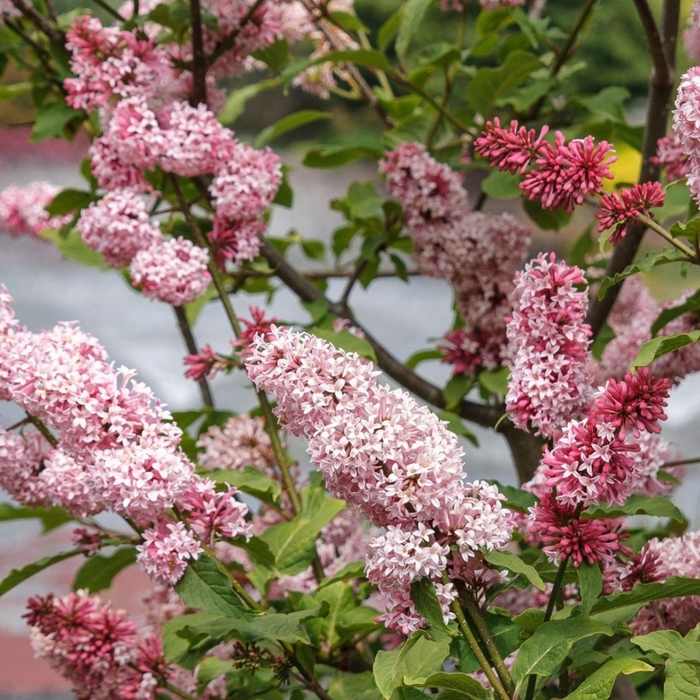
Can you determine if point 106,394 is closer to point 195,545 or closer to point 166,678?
point 195,545

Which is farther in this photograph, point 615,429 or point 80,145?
point 80,145

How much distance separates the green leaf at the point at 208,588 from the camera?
60 cm

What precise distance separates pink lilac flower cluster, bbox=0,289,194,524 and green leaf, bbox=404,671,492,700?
0.19m

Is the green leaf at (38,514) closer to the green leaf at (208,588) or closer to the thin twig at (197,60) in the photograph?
the green leaf at (208,588)

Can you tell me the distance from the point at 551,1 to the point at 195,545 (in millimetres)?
1997

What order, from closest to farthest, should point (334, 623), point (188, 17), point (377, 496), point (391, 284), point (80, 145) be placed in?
point (377, 496) < point (334, 623) < point (188, 17) < point (80, 145) < point (391, 284)

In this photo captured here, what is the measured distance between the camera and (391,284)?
2.85m

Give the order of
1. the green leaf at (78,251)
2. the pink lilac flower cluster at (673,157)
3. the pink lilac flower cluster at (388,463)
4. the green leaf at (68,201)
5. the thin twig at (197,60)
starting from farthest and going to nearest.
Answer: the green leaf at (78,251), the green leaf at (68,201), the thin twig at (197,60), the pink lilac flower cluster at (673,157), the pink lilac flower cluster at (388,463)

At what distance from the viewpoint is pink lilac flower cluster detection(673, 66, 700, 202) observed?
49 cm

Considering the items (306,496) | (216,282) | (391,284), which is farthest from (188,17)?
(391,284)

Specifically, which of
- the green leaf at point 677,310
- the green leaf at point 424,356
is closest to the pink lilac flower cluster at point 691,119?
the green leaf at point 677,310

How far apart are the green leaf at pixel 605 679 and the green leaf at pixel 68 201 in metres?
0.72

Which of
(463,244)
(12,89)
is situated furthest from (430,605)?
(12,89)

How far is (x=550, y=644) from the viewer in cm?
50
